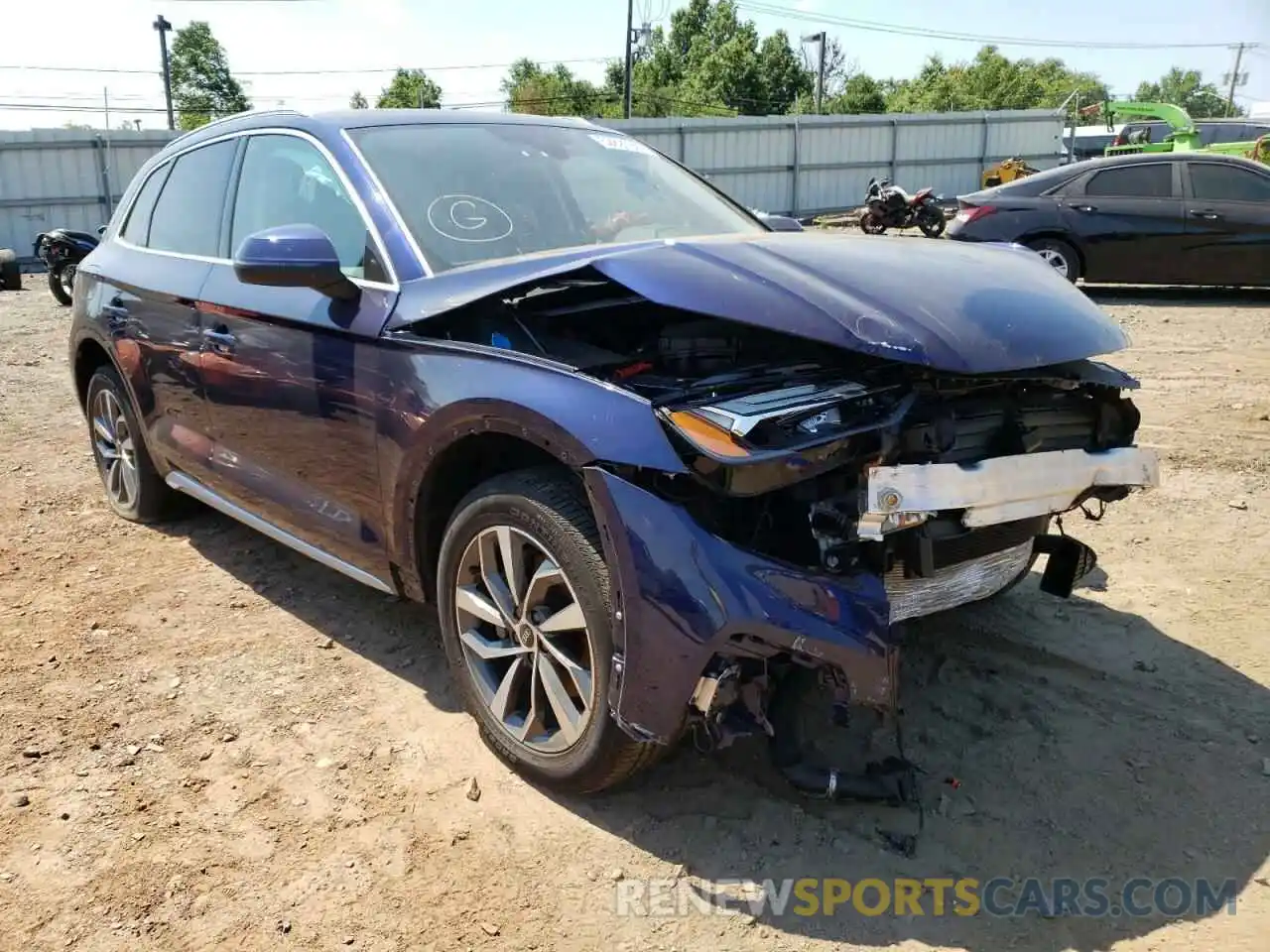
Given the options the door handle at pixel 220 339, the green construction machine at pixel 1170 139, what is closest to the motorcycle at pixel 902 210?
the green construction machine at pixel 1170 139

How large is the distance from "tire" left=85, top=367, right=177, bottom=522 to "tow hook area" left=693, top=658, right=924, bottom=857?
341 centimetres

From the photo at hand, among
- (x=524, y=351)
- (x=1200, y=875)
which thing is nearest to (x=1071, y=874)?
(x=1200, y=875)

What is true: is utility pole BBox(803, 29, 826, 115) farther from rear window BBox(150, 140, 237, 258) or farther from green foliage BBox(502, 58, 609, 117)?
rear window BBox(150, 140, 237, 258)

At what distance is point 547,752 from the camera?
2.73 meters

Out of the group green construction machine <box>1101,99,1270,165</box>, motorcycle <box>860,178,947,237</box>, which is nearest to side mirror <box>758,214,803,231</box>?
motorcycle <box>860,178,947,237</box>

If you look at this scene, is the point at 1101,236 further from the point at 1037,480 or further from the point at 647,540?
the point at 647,540

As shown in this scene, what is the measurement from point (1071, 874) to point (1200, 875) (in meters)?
0.30

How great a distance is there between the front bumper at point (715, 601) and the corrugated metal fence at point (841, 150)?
21090 mm

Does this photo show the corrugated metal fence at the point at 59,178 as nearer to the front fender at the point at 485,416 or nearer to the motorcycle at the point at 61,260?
the motorcycle at the point at 61,260

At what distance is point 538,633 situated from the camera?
2.71 metres

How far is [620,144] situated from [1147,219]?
27.8 ft

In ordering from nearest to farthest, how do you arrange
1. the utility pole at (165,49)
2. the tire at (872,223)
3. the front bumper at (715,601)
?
the front bumper at (715,601) < the tire at (872,223) < the utility pole at (165,49)

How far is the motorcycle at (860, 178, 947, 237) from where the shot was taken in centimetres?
1623

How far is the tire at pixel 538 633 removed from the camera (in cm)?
249
